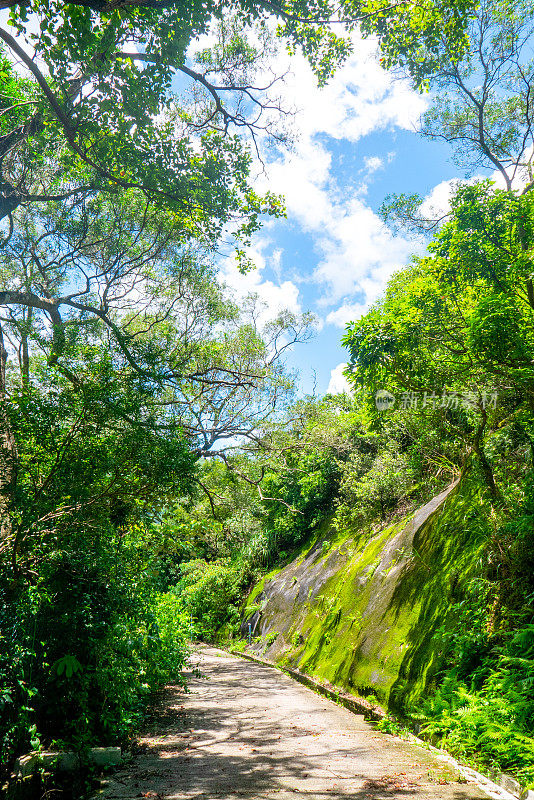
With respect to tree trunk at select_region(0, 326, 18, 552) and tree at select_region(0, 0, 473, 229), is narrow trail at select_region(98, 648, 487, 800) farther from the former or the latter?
tree at select_region(0, 0, 473, 229)

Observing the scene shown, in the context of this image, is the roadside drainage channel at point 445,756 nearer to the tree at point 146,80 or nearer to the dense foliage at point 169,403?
the dense foliage at point 169,403

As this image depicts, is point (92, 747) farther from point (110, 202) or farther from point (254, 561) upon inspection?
point (254, 561)

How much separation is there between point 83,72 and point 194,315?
761 cm

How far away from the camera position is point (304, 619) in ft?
42.3

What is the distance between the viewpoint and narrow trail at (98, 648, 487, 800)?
3.93 meters

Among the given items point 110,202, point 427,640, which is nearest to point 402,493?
point 427,640

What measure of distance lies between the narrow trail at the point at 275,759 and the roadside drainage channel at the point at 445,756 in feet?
0.39

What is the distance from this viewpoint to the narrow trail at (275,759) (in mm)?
3930
